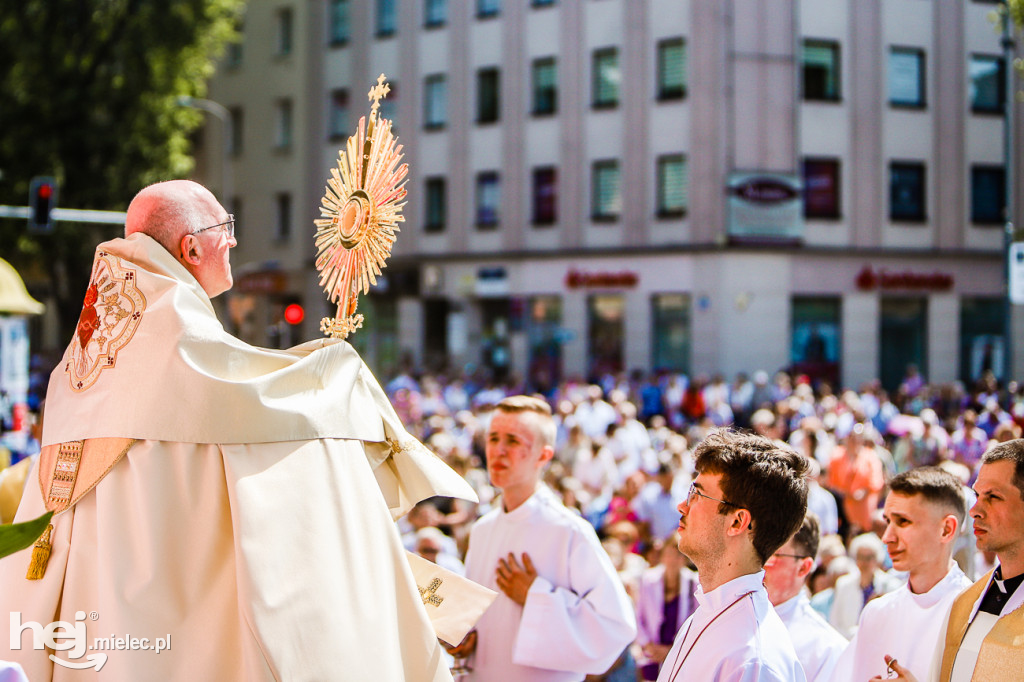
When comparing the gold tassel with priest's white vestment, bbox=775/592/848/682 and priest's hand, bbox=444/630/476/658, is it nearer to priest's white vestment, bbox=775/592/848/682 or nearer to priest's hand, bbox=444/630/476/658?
priest's hand, bbox=444/630/476/658

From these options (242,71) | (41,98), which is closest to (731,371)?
(41,98)

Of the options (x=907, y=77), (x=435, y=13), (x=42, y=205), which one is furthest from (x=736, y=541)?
(x=435, y=13)

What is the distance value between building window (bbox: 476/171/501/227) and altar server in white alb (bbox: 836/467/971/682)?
86.3ft

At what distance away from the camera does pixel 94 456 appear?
262 centimetres

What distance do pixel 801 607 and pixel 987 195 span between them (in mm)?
26804

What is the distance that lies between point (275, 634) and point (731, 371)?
24046 mm

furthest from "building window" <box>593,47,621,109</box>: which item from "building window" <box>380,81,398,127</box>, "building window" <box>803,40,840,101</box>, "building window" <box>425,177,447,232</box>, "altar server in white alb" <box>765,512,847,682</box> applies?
"altar server in white alb" <box>765,512,847,682</box>

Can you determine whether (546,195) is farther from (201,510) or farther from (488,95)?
(201,510)

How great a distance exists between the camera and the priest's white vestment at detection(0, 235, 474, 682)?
98.2 inches

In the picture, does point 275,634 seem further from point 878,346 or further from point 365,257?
point 878,346

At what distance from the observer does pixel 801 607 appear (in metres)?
4.24

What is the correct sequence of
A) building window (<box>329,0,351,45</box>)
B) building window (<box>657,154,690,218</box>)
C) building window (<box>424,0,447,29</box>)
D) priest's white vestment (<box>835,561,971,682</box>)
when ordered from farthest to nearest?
building window (<box>329,0,351,45</box>) → building window (<box>424,0,447,29</box>) → building window (<box>657,154,690,218</box>) → priest's white vestment (<box>835,561,971,682</box>)

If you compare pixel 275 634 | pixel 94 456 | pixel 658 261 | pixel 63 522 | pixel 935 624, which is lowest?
pixel 935 624

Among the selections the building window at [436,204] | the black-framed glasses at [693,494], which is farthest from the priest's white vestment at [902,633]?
the building window at [436,204]
